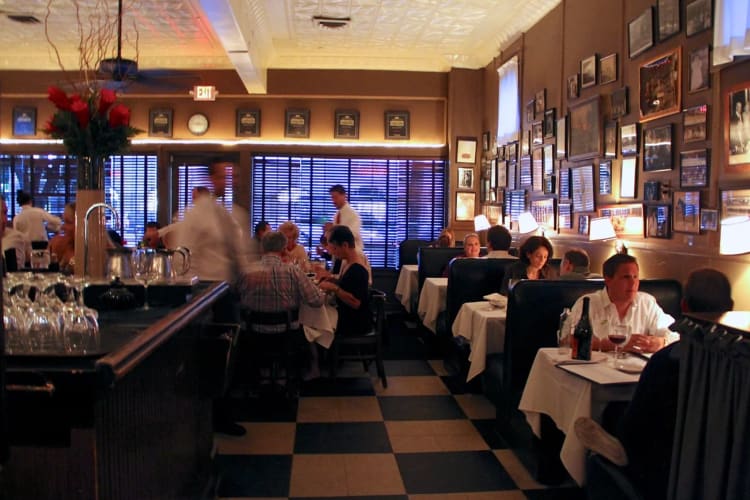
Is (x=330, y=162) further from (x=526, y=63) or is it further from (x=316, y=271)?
(x=316, y=271)

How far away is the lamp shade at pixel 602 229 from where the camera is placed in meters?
5.82

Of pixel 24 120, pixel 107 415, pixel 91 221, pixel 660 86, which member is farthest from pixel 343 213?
pixel 107 415

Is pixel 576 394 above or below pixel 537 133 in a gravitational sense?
below

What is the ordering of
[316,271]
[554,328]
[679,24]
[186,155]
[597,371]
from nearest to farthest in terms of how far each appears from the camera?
1. [597,371]
2. [554,328]
3. [679,24]
4. [316,271]
5. [186,155]

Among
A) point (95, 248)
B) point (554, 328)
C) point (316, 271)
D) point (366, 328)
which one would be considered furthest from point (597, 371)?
point (316, 271)

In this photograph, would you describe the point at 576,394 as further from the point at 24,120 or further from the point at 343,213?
the point at 24,120

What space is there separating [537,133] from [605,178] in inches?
76.9

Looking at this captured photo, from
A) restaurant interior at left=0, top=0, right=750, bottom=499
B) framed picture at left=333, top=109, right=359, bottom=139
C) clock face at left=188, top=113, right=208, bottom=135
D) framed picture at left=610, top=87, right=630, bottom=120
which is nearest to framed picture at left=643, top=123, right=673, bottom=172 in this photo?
restaurant interior at left=0, top=0, right=750, bottom=499

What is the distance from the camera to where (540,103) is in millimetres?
7852

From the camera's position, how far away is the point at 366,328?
5926mm

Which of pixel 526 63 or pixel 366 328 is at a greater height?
pixel 526 63

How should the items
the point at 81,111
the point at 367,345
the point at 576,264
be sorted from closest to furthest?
1. the point at 81,111
2. the point at 576,264
3. the point at 367,345

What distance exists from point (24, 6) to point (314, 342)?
5872 millimetres

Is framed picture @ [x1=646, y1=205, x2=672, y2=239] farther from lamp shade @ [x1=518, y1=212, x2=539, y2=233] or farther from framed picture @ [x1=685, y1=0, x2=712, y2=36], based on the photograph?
lamp shade @ [x1=518, y1=212, x2=539, y2=233]
